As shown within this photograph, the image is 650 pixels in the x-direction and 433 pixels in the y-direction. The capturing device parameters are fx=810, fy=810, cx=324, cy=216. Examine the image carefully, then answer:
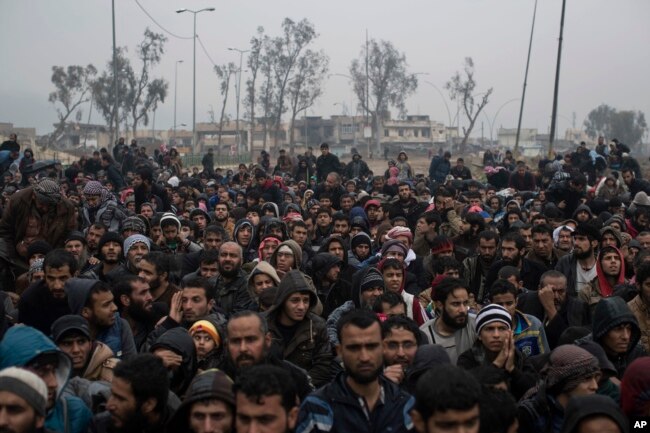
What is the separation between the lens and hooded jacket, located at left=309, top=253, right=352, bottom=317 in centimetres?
825

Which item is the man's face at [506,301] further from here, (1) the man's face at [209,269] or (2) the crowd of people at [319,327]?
(1) the man's face at [209,269]

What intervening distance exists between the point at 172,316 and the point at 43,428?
2167 mm

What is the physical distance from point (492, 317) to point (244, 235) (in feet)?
17.2

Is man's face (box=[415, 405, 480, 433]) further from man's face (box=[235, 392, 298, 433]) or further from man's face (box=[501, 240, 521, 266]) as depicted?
man's face (box=[501, 240, 521, 266])

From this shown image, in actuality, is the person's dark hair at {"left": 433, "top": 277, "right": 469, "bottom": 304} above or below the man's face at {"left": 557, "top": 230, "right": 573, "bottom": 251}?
above

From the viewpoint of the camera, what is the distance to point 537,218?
11.3 meters

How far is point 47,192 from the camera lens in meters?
8.96

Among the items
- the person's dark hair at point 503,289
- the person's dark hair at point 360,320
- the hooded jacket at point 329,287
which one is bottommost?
the hooded jacket at point 329,287

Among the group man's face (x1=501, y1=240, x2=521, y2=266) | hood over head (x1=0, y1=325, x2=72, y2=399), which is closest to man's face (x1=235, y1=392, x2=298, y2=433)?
hood over head (x1=0, y1=325, x2=72, y2=399)

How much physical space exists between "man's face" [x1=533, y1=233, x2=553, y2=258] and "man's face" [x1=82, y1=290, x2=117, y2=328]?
5.26m

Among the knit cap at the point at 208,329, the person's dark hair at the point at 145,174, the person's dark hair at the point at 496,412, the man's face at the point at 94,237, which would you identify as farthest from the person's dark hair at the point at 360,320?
the person's dark hair at the point at 145,174

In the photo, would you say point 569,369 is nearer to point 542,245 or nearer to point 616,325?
point 616,325

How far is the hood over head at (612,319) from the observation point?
5.43 metres

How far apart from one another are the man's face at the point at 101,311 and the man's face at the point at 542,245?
5.26m
